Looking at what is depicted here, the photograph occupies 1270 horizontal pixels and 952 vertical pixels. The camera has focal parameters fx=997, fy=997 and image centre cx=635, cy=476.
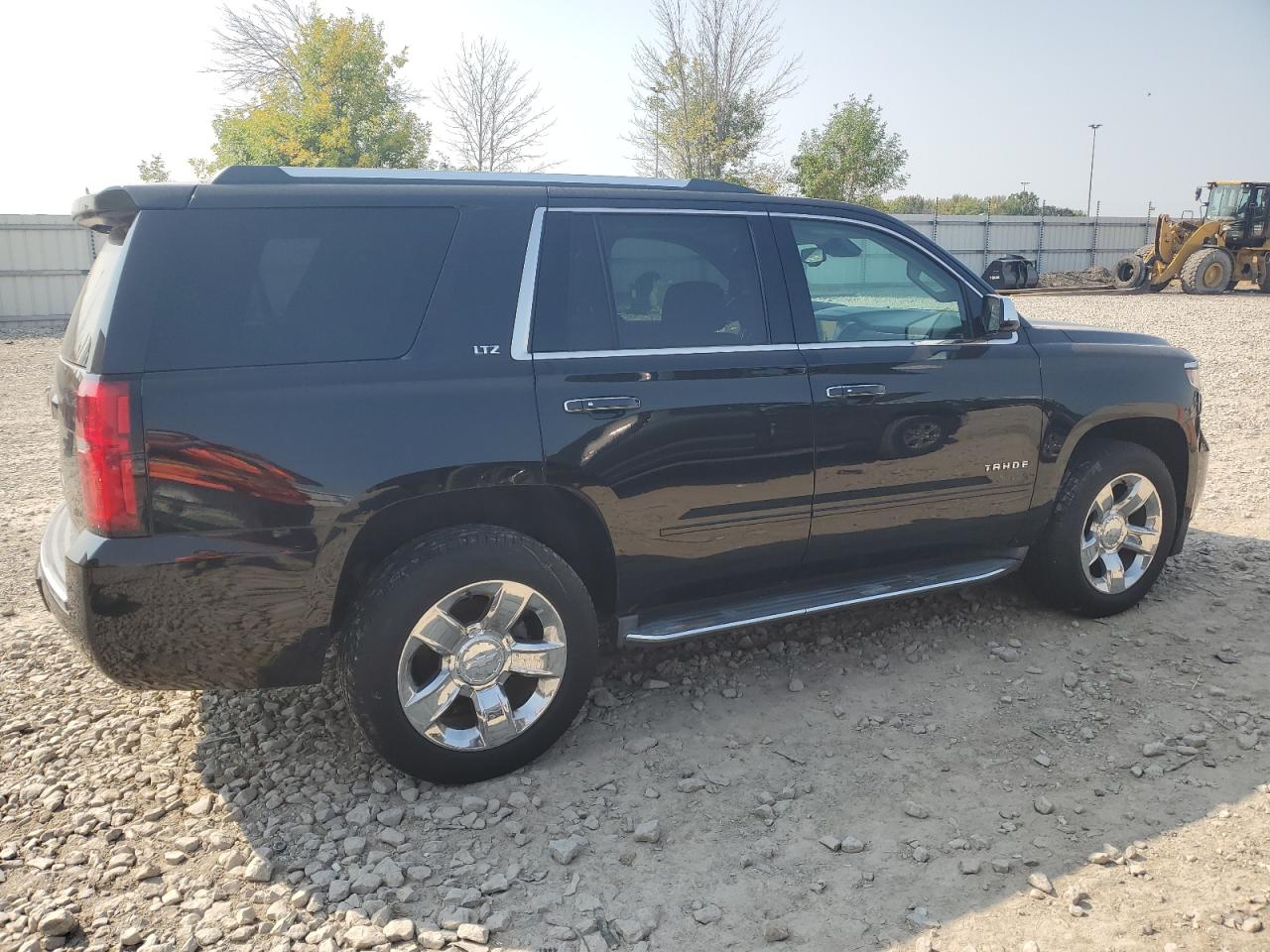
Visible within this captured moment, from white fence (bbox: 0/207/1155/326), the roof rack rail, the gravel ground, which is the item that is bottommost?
the gravel ground

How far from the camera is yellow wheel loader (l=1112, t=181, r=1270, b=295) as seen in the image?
25.0 metres

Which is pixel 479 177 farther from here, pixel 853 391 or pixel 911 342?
pixel 911 342

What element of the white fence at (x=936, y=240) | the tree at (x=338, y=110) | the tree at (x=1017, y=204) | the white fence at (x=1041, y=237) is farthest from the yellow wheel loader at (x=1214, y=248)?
the tree at (x=1017, y=204)

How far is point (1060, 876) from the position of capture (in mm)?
2850

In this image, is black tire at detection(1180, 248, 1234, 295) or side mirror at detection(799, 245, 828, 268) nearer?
side mirror at detection(799, 245, 828, 268)

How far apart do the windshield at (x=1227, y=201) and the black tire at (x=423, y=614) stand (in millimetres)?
27702

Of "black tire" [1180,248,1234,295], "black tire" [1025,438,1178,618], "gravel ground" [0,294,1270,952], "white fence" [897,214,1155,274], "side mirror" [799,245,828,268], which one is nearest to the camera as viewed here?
"gravel ground" [0,294,1270,952]

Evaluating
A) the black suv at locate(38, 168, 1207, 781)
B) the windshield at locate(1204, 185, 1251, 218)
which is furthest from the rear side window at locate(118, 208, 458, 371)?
the windshield at locate(1204, 185, 1251, 218)

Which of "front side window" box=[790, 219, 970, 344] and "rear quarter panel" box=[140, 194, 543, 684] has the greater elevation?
"front side window" box=[790, 219, 970, 344]

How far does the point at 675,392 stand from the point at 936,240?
2581cm

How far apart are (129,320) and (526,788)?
6.27 ft

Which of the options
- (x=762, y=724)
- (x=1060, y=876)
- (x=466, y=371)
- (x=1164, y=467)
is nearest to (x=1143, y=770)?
(x=1060, y=876)

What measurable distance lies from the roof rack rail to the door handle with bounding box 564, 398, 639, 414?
812 mm

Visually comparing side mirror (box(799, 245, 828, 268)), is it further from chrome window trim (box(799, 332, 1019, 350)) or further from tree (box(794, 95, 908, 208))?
tree (box(794, 95, 908, 208))
